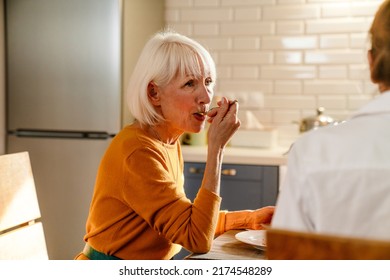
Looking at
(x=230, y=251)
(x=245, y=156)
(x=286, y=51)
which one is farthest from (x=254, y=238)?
(x=286, y=51)

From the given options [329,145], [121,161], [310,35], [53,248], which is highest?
[310,35]

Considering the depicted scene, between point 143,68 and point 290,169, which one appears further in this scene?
point 143,68

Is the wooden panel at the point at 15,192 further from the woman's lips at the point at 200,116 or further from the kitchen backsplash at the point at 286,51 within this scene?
the kitchen backsplash at the point at 286,51

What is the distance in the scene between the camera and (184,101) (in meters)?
1.68

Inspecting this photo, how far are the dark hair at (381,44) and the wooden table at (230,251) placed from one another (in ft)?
1.89

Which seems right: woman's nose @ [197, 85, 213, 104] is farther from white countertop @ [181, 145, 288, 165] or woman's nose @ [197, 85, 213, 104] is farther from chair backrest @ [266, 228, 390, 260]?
white countertop @ [181, 145, 288, 165]

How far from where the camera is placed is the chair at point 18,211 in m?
1.52

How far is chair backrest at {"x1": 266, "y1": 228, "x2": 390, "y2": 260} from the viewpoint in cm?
66

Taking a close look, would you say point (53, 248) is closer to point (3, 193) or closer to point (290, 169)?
point (3, 193)

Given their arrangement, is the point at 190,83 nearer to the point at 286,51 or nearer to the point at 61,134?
the point at 61,134

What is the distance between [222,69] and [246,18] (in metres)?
0.34

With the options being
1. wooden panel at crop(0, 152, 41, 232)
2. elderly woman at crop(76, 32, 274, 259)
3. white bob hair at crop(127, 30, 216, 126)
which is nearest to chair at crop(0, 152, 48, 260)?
wooden panel at crop(0, 152, 41, 232)
